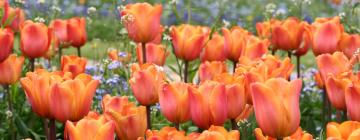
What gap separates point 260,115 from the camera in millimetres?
2133

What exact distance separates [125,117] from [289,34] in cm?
149

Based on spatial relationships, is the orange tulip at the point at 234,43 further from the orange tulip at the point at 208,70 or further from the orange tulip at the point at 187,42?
the orange tulip at the point at 208,70

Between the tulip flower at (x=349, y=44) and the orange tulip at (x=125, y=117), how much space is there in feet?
4.33

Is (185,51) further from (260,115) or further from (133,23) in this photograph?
(260,115)

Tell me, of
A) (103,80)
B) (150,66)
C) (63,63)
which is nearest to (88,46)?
(103,80)

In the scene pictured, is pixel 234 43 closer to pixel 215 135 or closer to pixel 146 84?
pixel 146 84

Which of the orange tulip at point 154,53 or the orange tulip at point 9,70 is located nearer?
the orange tulip at point 9,70

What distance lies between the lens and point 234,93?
7.51ft

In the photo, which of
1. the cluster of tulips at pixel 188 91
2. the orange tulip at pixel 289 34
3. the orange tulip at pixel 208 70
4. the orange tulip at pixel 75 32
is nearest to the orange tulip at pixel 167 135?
the cluster of tulips at pixel 188 91

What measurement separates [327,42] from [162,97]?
1.21 metres

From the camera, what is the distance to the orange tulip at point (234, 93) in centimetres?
229

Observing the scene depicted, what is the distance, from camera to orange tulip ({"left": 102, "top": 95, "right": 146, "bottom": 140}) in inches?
89.7

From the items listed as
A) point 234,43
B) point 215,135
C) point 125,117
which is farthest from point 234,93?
point 234,43

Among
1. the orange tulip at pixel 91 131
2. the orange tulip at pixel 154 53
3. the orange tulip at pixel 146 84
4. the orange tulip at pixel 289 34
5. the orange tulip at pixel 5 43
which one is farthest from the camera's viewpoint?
the orange tulip at pixel 289 34
